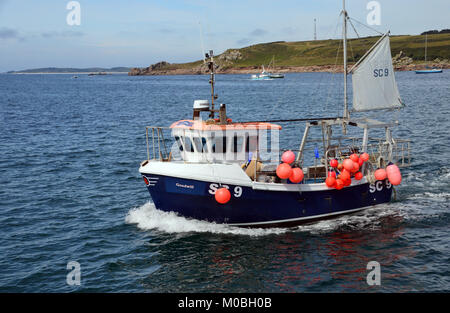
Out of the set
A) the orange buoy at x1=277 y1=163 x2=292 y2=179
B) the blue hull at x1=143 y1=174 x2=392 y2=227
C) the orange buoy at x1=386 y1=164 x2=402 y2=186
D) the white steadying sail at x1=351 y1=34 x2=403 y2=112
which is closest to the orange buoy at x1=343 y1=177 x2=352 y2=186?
the blue hull at x1=143 y1=174 x2=392 y2=227

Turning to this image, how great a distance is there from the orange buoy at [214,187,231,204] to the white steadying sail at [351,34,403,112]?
28.0 ft

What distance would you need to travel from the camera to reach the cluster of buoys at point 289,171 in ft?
59.4

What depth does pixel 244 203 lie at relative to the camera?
18.7 meters

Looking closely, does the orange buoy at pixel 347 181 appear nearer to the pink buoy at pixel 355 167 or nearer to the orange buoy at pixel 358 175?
the pink buoy at pixel 355 167

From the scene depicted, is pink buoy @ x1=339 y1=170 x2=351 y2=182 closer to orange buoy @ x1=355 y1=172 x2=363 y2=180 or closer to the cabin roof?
orange buoy @ x1=355 y1=172 x2=363 y2=180

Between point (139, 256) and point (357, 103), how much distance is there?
13.1 m

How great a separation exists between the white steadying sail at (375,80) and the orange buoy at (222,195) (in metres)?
8.55

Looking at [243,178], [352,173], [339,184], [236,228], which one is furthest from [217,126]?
[352,173]

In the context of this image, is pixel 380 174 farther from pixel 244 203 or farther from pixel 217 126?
pixel 217 126

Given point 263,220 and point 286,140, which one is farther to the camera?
point 286,140

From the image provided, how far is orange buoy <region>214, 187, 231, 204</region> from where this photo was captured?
17.7 metres
